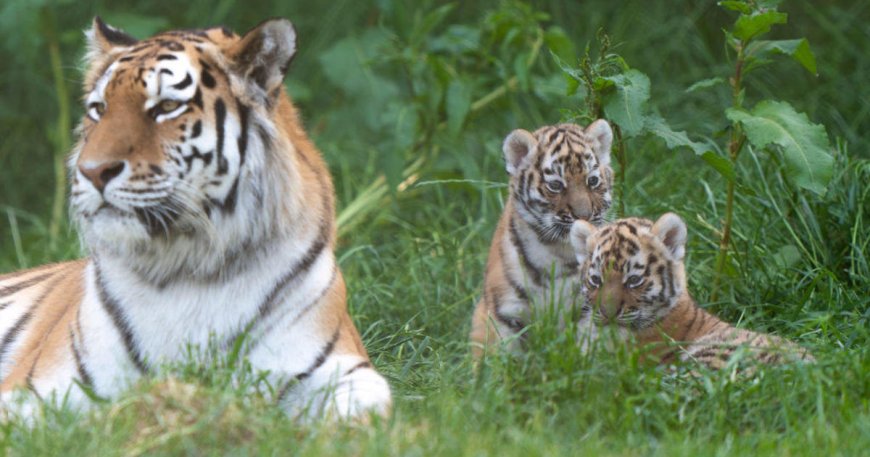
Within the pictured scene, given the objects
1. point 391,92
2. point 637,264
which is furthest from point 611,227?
point 391,92

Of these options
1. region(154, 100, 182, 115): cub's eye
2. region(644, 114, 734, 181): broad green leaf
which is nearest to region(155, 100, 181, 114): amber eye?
region(154, 100, 182, 115): cub's eye

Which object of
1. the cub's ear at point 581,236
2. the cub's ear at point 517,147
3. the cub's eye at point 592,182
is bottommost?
the cub's ear at point 581,236

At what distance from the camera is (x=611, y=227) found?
443cm

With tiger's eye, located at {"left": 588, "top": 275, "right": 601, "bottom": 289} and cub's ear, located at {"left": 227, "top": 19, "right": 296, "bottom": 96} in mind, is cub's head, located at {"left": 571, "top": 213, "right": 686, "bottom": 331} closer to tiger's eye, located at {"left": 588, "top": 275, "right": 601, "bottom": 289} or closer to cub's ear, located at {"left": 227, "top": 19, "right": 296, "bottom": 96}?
tiger's eye, located at {"left": 588, "top": 275, "right": 601, "bottom": 289}

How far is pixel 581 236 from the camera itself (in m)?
4.37

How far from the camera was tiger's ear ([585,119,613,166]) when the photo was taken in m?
4.60

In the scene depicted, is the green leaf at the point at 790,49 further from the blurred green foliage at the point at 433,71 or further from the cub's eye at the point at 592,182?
the blurred green foliage at the point at 433,71

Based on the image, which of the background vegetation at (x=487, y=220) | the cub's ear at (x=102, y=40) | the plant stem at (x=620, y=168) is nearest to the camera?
the background vegetation at (x=487, y=220)

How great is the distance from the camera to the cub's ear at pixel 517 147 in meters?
4.69

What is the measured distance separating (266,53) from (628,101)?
137cm

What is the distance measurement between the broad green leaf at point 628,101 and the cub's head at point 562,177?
0.07 metres

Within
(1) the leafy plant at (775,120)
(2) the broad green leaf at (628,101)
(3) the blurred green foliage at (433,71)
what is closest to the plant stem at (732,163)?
(1) the leafy plant at (775,120)

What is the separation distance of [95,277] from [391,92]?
124 inches

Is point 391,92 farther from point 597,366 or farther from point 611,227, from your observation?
point 597,366
